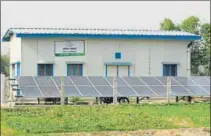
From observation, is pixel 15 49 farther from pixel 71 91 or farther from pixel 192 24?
pixel 192 24

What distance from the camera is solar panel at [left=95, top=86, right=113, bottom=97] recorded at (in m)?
20.7

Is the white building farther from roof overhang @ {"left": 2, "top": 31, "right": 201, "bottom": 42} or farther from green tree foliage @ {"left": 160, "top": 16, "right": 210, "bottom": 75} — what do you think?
green tree foliage @ {"left": 160, "top": 16, "right": 210, "bottom": 75}

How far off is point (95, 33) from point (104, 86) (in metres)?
6.03

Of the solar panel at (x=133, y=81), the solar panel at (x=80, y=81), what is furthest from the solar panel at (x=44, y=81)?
the solar panel at (x=133, y=81)

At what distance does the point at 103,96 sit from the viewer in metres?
20.5

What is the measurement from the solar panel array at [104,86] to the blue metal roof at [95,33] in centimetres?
479

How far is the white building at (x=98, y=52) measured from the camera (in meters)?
26.2

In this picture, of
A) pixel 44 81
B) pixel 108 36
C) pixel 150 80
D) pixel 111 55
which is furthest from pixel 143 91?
pixel 108 36

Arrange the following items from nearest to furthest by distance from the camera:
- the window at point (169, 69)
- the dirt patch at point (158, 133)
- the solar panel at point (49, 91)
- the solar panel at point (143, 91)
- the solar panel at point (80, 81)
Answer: the dirt patch at point (158, 133), the solar panel at point (49, 91), the solar panel at point (143, 91), the solar panel at point (80, 81), the window at point (169, 69)

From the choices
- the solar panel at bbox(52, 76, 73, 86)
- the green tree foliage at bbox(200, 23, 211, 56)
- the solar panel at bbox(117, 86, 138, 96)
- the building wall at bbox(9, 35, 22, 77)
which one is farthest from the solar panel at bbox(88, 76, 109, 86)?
the green tree foliage at bbox(200, 23, 211, 56)

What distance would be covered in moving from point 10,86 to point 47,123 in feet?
21.8

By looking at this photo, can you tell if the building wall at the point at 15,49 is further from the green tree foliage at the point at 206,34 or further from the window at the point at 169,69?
the green tree foliage at the point at 206,34

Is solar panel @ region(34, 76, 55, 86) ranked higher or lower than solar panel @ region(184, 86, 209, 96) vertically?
higher

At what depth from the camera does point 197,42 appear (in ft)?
116
